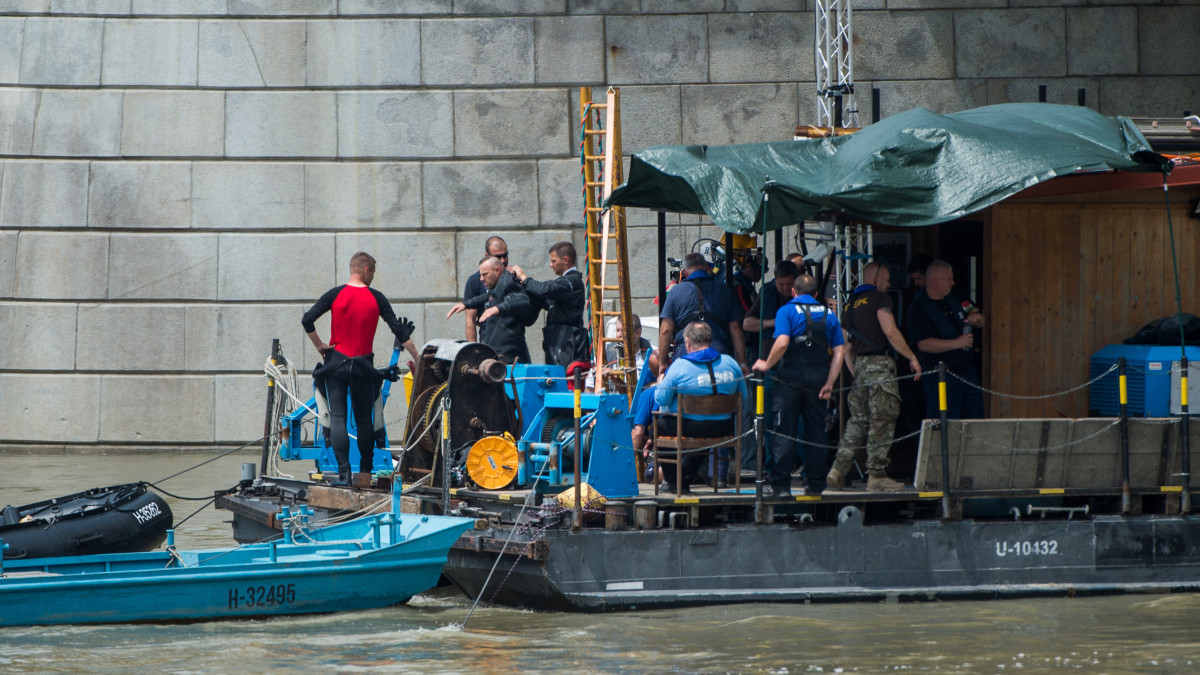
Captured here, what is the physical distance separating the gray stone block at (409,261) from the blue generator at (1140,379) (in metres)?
9.03

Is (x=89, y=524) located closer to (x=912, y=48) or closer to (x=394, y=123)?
(x=394, y=123)

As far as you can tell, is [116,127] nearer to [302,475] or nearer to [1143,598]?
[302,475]

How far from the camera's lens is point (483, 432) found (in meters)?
10.4

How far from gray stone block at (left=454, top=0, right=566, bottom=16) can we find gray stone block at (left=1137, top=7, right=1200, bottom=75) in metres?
7.16

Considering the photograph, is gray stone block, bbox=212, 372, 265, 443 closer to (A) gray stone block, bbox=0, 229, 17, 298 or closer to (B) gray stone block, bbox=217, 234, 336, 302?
(B) gray stone block, bbox=217, 234, 336, 302

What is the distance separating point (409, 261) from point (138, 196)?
11.6 ft

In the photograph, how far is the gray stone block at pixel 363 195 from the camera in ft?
56.9

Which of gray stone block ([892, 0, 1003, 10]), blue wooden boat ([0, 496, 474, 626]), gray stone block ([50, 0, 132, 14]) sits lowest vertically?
blue wooden boat ([0, 496, 474, 626])

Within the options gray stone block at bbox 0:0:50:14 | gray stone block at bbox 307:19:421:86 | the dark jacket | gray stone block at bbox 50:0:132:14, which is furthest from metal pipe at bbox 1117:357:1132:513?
gray stone block at bbox 0:0:50:14

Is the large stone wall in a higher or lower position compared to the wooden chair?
higher

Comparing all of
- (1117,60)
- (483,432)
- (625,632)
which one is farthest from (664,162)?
(1117,60)

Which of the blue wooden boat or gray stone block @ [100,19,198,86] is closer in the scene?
the blue wooden boat

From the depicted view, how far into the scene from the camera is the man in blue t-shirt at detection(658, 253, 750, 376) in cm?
1045

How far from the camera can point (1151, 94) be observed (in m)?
17.0
